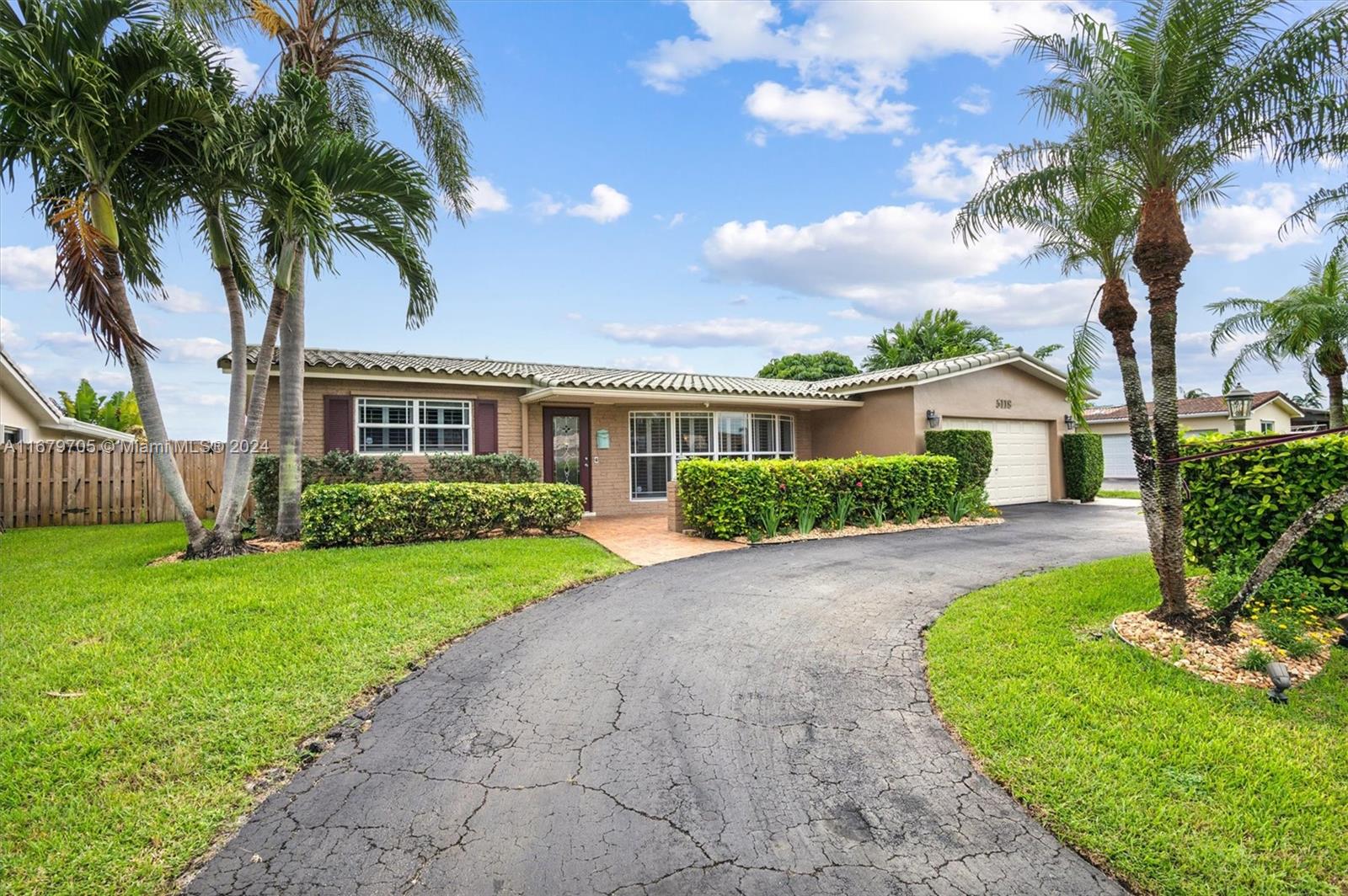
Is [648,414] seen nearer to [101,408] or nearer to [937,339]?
[937,339]

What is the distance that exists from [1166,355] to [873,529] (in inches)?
251

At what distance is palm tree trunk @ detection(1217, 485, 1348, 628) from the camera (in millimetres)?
4066

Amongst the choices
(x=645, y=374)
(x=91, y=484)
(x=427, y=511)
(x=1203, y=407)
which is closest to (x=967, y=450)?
(x=645, y=374)

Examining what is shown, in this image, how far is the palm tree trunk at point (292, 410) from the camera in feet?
30.5

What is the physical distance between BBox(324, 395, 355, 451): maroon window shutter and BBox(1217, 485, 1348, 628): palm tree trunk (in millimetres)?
12538

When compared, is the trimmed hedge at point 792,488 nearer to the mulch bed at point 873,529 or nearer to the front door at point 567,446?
the mulch bed at point 873,529

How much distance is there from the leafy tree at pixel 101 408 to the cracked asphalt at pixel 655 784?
3216 centimetres

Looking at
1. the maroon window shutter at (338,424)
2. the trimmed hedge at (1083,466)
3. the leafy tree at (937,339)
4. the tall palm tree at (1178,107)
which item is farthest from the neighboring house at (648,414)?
the leafy tree at (937,339)

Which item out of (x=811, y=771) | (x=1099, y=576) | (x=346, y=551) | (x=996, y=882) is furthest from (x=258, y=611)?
(x=1099, y=576)

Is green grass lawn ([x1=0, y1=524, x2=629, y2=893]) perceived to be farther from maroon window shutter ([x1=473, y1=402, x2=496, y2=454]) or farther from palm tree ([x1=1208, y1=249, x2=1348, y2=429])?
palm tree ([x1=1208, y1=249, x2=1348, y2=429])

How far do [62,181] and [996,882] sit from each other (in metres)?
11.5

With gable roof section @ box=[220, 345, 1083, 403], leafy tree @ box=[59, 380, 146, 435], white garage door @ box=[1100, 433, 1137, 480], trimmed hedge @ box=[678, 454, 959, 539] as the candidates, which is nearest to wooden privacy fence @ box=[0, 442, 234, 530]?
gable roof section @ box=[220, 345, 1083, 403]

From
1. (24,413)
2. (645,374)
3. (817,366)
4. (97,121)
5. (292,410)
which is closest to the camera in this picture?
(97,121)

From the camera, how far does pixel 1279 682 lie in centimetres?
370
